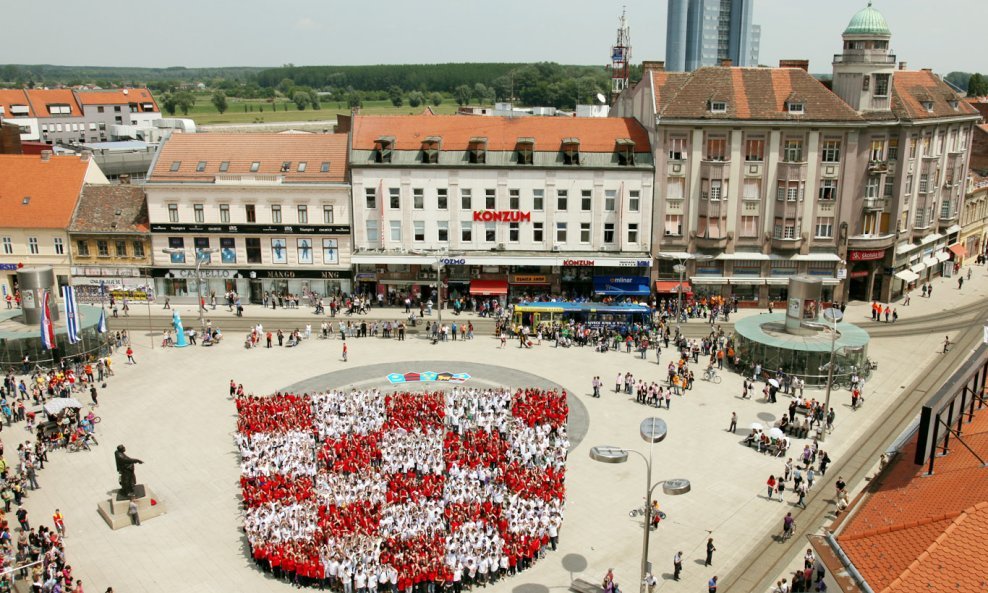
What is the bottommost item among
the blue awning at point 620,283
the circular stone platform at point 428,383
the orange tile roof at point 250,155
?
Result: the circular stone platform at point 428,383

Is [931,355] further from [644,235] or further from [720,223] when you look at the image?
[644,235]

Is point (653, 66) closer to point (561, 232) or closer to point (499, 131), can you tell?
point (499, 131)

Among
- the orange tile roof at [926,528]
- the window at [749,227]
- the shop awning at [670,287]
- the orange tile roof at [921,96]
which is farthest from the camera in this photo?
the orange tile roof at [921,96]

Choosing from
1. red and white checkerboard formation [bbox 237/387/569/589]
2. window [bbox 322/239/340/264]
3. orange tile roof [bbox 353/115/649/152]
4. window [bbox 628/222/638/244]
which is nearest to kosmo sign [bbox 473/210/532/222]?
orange tile roof [bbox 353/115/649/152]

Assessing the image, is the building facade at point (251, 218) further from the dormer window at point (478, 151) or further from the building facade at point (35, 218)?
the dormer window at point (478, 151)

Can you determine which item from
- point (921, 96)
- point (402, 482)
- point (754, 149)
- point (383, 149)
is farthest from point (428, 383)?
point (921, 96)

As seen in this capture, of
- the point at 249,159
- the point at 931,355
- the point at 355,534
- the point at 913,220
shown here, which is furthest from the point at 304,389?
the point at 913,220

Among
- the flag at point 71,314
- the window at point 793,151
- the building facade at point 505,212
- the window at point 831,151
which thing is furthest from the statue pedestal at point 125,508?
the window at point 831,151
